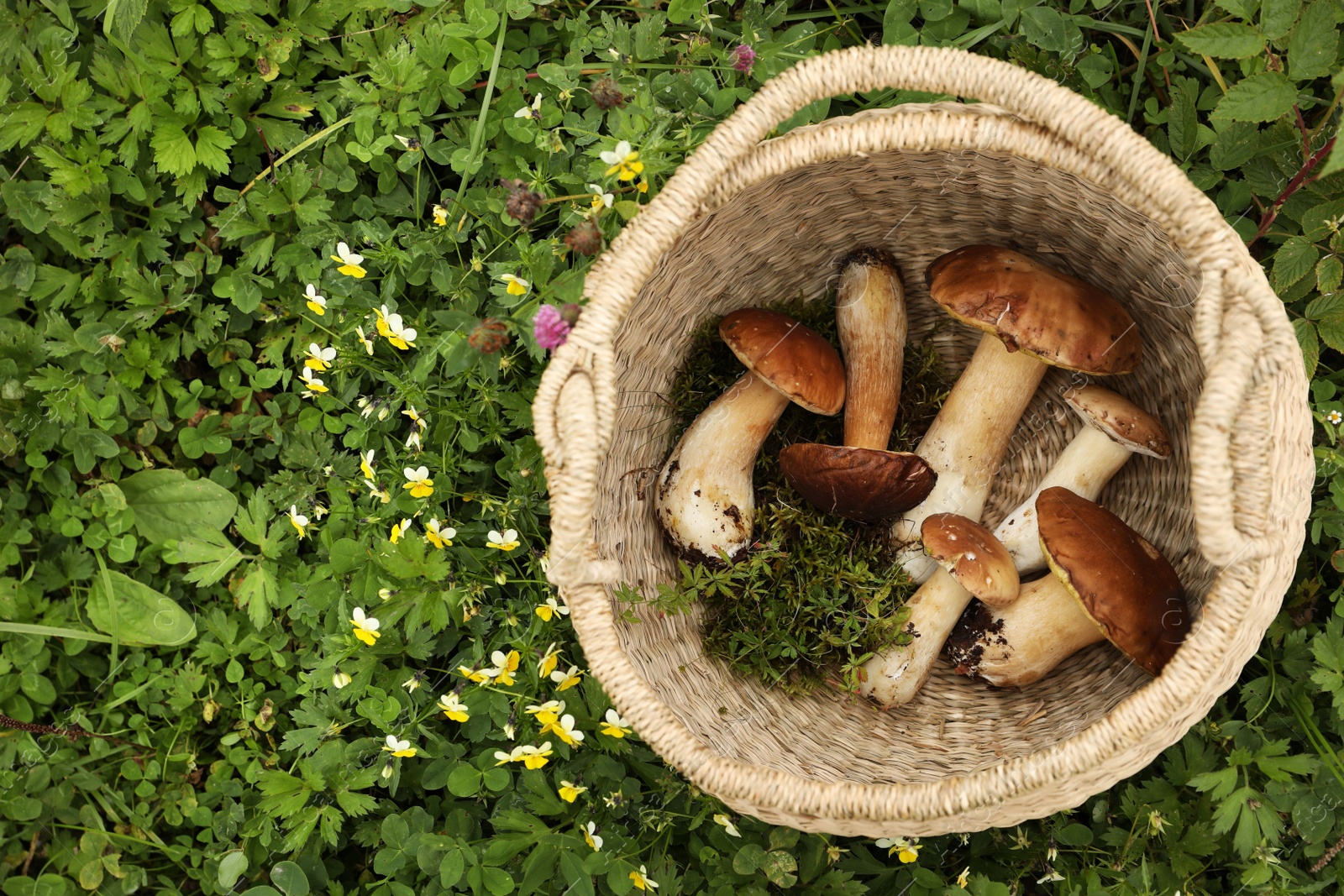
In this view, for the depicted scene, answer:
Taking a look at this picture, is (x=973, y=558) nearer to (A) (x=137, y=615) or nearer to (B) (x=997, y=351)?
(B) (x=997, y=351)

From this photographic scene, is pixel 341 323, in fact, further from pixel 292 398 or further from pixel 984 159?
pixel 984 159

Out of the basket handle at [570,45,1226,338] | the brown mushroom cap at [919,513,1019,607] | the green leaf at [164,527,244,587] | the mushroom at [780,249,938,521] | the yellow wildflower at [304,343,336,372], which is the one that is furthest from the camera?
the green leaf at [164,527,244,587]

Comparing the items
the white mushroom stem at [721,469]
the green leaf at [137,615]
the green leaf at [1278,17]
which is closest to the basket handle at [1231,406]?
the green leaf at [1278,17]

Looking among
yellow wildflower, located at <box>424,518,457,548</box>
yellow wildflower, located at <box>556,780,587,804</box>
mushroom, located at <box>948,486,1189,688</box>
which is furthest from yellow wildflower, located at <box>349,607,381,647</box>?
mushroom, located at <box>948,486,1189,688</box>

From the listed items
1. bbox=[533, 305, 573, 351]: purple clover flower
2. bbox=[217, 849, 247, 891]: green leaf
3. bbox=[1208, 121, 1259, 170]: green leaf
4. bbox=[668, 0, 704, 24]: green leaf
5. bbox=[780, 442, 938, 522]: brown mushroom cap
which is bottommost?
bbox=[217, 849, 247, 891]: green leaf

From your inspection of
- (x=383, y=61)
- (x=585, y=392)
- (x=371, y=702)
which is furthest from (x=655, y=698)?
(x=383, y=61)

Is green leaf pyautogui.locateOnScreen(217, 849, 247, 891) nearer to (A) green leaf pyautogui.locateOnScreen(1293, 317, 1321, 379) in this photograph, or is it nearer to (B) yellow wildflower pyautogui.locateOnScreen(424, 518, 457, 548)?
(B) yellow wildflower pyautogui.locateOnScreen(424, 518, 457, 548)
